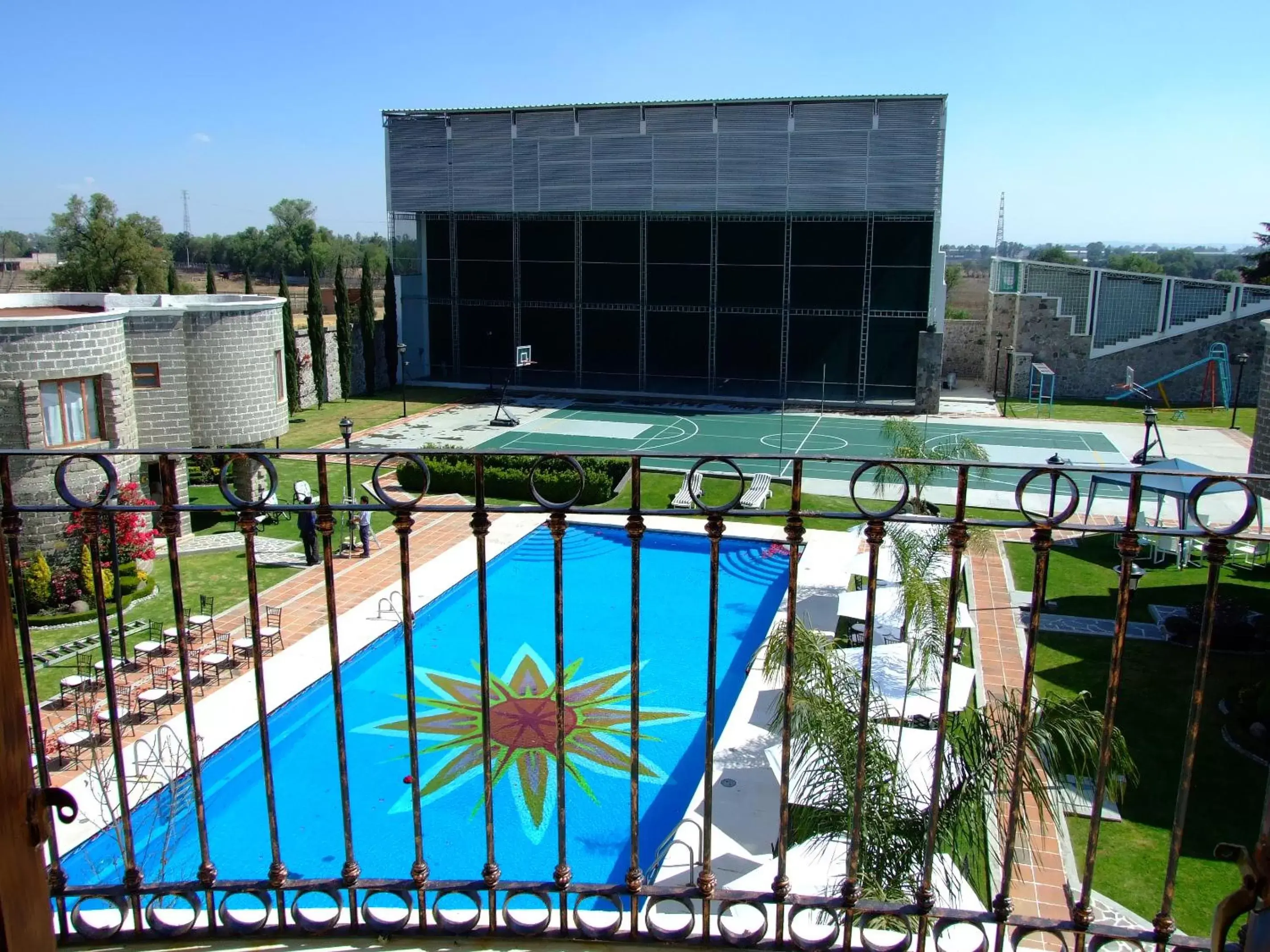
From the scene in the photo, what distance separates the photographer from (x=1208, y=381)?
3450 centimetres

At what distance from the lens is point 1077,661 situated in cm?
1330

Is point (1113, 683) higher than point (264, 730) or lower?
higher

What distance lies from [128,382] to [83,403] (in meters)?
1.15

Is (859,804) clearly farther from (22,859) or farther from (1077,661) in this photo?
(1077,661)

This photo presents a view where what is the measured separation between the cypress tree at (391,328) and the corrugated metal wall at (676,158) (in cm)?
305

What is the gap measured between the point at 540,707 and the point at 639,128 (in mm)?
26311

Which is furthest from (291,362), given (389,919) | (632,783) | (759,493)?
(632,783)

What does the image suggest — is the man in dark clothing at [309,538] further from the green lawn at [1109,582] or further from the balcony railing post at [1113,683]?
the balcony railing post at [1113,683]

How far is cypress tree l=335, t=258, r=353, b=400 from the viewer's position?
34125 mm


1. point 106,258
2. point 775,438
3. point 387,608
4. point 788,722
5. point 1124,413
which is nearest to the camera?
point 788,722

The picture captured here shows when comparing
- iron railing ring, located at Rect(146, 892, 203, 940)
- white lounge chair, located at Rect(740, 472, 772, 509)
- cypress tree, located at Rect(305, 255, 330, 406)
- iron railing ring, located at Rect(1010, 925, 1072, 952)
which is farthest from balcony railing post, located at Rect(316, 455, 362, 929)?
cypress tree, located at Rect(305, 255, 330, 406)

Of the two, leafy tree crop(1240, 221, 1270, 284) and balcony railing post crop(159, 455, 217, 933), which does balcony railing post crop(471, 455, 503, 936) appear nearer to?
balcony railing post crop(159, 455, 217, 933)

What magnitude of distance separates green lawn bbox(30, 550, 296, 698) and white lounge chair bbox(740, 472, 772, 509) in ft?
29.8

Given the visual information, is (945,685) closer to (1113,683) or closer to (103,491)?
(1113,683)
